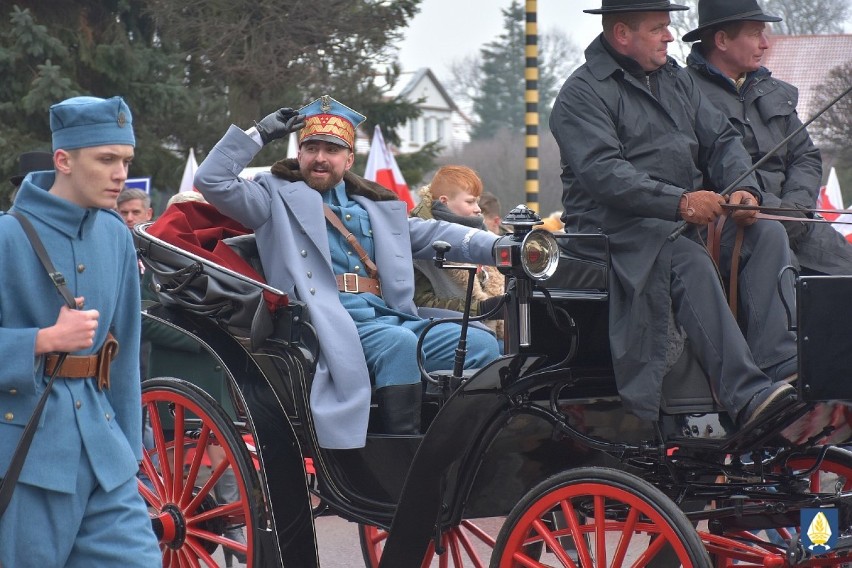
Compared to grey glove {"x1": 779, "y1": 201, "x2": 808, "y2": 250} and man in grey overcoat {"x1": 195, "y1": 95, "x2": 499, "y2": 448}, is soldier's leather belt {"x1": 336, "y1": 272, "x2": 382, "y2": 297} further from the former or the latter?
grey glove {"x1": 779, "y1": 201, "x2": 808, "y2": 250}

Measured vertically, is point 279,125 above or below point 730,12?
below

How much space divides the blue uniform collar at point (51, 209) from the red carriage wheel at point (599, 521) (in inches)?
61.0

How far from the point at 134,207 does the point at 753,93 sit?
3822mm

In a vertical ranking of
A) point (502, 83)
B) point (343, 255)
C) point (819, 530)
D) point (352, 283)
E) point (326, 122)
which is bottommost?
point (819, 530)

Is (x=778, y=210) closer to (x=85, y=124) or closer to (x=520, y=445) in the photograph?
(x=520, y=445)

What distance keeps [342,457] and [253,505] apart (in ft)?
1.19

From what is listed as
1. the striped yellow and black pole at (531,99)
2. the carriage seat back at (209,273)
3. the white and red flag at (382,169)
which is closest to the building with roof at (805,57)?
the striped yellow and black pole at (531,99)

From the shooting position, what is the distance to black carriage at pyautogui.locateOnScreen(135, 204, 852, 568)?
3842 millimetres

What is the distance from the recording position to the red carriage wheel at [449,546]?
184 inches

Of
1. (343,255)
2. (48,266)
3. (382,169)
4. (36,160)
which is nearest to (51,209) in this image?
(48,266)

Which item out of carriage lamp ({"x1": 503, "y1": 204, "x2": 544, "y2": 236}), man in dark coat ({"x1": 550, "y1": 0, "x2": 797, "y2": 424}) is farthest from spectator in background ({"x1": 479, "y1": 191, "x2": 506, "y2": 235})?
carriage lamp ({"x1": 503, "y1": 204, "x2": 544, "y2": 236})

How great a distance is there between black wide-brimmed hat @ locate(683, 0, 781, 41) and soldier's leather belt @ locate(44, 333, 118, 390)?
2.58 metres

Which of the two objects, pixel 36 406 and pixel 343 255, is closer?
pixel 36 406

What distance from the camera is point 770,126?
192 inches
